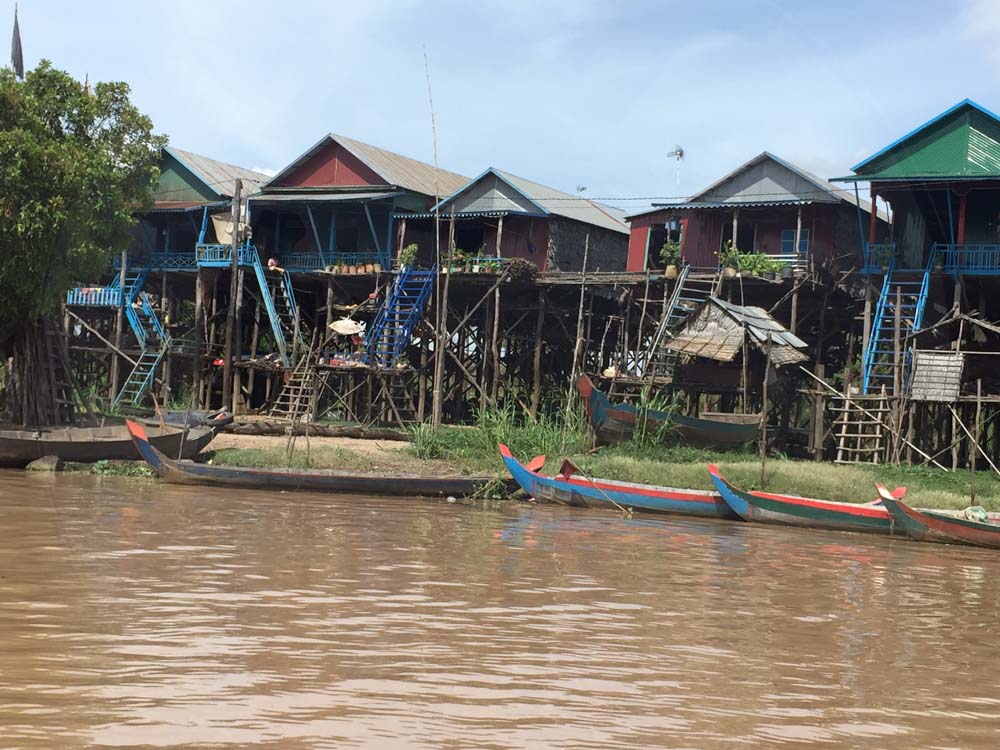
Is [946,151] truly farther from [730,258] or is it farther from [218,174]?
[218,174]

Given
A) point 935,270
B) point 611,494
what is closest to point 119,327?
point 611,494

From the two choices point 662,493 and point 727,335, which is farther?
point 727,335

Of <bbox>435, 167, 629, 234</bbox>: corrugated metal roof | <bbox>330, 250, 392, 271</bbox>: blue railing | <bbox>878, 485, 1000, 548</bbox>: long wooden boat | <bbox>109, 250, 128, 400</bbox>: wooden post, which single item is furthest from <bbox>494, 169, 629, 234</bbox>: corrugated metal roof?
<bbox>878, 485, 1000, 548</bbox>: long wooden boat

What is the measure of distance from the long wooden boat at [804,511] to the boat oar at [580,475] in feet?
5.20

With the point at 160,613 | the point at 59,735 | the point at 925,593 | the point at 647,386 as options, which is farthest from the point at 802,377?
the point at 59,735

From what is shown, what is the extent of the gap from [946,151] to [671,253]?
6684mm

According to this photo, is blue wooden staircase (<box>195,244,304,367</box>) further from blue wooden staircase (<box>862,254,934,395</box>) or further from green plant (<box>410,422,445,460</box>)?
blue wooden staircase (<box>862,254,934,395</box>)

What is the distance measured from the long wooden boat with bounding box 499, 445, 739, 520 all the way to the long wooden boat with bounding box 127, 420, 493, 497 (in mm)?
739

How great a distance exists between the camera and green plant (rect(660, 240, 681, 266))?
2817 cm

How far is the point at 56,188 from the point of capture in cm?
2281

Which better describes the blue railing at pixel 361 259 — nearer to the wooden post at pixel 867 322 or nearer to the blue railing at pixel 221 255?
the blue railing at pixel 221 255

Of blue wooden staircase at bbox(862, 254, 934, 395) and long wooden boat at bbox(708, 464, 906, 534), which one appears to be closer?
long wooden boat at bbox(708, 464, 906, 534)

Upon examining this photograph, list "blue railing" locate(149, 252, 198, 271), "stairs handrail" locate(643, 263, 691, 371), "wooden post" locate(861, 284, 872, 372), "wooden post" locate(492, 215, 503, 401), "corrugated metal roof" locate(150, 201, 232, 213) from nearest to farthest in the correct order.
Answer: "wooden post" locate(861, 284, 872, 372), "stairs handrail" locate(643, 263, 691, 371), "wooden post" locate(492, 215, 503, 401), "corrugated metal roof" locate(150, 201, 232, 213), "blue railing" locate(149, 252, 198, 271)

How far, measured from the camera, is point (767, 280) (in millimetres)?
25812
